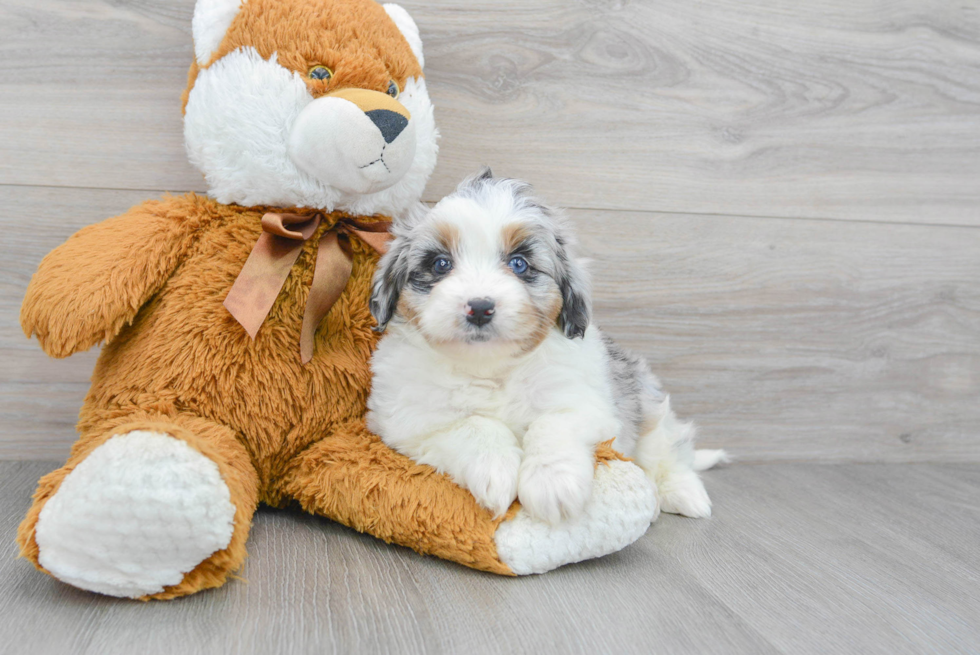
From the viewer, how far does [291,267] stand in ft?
5.16

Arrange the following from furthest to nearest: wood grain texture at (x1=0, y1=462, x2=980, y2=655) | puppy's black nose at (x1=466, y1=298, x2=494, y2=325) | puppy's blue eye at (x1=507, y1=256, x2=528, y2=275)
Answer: puppy's blue eye at (x1=507, y1=256, x2=528, y2=275)
puppy's black nose at (x1=466, y1=298, x2=494, y2=325)
wood grain texture at (x1=0, y1=462, x2=980, y2=655)

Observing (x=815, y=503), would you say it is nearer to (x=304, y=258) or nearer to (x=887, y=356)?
(x=887, y=356)

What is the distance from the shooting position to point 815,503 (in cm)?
198

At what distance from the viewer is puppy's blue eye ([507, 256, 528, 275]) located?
1454 millimetres

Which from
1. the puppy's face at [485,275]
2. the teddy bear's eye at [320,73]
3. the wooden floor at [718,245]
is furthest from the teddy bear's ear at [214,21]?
the puppy's face at [485,275]

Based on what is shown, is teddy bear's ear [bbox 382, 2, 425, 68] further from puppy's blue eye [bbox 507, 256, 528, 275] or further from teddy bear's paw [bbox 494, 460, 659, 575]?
teddy bear's paw [bbox 494, 460, 659, 575]

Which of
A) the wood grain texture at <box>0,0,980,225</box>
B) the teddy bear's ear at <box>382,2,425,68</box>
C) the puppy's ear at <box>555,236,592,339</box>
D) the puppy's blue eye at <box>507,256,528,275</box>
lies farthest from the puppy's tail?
the teddy bear's ear at <box>382,2,425,68</box>

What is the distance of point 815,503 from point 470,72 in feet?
4.84

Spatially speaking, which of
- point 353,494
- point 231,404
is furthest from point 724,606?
point 231,404

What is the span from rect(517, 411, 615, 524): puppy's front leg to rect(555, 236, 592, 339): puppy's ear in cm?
19

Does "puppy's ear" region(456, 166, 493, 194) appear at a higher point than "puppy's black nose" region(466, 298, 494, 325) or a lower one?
higher

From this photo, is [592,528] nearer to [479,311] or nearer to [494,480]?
[494,480]

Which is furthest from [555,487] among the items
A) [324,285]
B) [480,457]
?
[324,285]

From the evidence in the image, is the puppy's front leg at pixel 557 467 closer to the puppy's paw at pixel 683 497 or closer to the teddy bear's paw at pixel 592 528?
the teddy bear's paw at pixel 592 528
